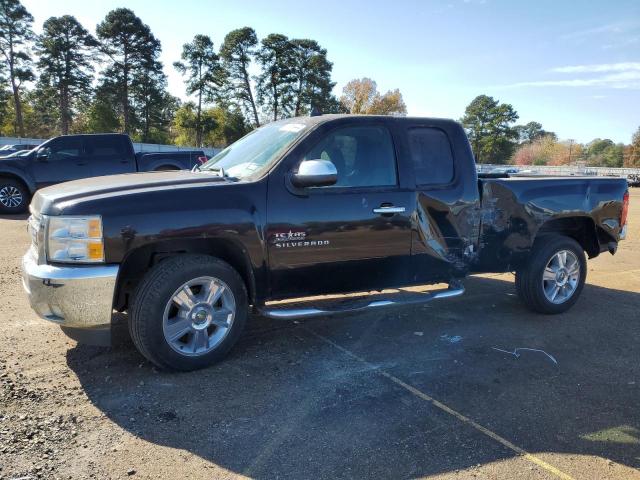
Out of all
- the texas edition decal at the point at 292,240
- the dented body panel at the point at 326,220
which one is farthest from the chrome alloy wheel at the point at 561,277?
the texas edition decal at the point at 292,240

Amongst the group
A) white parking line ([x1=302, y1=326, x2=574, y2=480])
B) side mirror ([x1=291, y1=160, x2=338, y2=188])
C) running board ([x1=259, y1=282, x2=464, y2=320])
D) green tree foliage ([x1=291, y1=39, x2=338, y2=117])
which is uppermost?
green tree foliage ([x1=291, y1=39, x2=338, y2=117])

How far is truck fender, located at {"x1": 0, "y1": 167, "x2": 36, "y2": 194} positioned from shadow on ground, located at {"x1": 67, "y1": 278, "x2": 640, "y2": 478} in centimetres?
1011

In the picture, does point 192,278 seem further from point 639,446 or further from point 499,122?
point 499,122

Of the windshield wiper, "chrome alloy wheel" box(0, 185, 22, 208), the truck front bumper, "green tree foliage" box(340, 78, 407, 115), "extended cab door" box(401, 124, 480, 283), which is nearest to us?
the truck front bumper

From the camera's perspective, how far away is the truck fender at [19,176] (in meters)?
12.5

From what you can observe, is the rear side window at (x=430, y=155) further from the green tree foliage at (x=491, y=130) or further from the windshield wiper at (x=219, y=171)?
the green tree foliage at (x=491, y=130)

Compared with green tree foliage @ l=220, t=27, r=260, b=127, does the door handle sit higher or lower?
lower

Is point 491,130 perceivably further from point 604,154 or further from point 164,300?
point 164,300

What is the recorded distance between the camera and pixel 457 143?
195 inches

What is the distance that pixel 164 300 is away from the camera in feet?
12.0

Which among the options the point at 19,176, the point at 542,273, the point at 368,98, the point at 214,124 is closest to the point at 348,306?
the point at 542,273

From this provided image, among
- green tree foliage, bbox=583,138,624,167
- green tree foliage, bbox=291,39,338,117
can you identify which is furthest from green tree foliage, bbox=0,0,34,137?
green tree foliage, bbox=583,138,624,167

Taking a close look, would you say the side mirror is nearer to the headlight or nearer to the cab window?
the cab window

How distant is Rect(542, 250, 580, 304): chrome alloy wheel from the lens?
18.0ft
